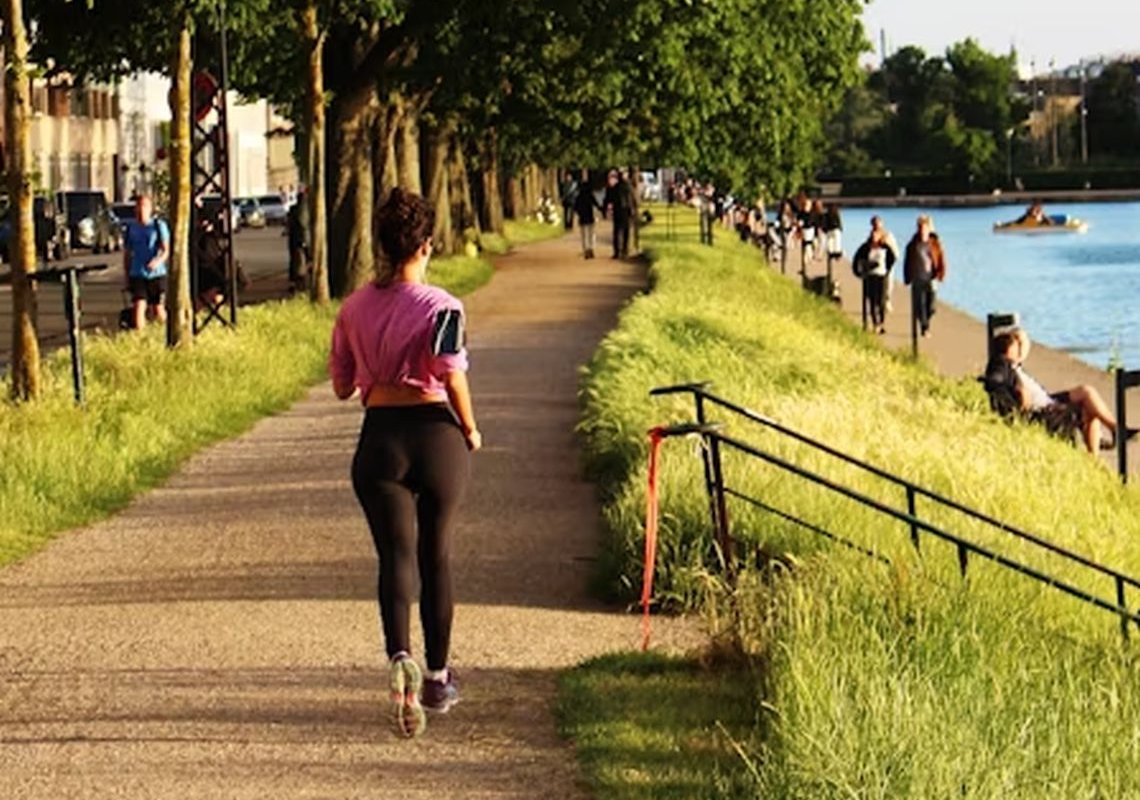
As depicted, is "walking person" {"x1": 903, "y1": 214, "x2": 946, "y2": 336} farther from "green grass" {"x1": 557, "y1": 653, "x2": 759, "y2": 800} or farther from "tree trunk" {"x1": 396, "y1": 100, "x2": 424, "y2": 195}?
"green grass" {"x1": 557, "y1": 653, "x2": 759, "y2": 800}

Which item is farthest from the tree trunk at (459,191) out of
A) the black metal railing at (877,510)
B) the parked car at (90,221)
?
the black metal railing at (877,510)

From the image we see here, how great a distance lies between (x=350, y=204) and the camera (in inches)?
1508

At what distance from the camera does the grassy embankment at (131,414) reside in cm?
1598

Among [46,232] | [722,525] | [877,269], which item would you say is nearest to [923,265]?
[877,269]

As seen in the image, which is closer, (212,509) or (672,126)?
(212,509)

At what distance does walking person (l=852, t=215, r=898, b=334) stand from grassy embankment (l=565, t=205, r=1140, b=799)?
748 inches

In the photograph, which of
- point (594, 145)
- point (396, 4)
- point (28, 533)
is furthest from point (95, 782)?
point (594, 145)

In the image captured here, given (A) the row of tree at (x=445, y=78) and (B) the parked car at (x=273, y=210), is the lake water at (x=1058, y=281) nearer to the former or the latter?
(A) the row of tree at (x=445, y=78)

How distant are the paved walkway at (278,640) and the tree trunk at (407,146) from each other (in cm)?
2601

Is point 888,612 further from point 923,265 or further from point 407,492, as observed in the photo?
point 923,265

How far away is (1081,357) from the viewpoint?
139ft

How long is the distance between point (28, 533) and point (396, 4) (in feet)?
72.6

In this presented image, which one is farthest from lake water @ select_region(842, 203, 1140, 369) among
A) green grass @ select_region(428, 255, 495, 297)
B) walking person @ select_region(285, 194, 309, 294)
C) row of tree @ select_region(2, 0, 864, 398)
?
walking person @ select_region(285, 194, 309, 294)

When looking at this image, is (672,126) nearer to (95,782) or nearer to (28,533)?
(28,533)
